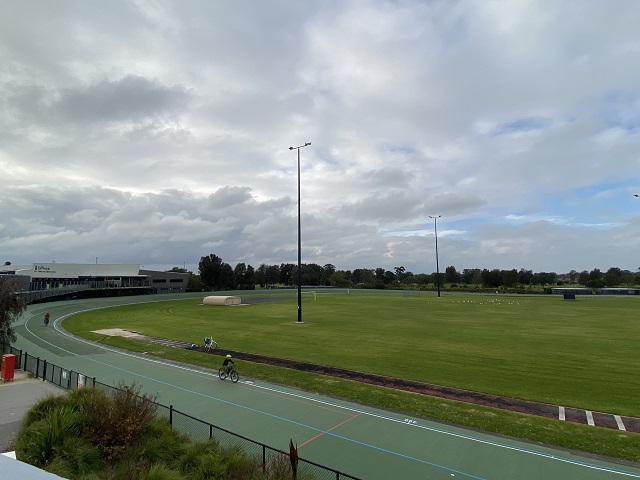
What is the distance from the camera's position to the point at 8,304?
24.4 meters

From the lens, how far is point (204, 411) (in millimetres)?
16062

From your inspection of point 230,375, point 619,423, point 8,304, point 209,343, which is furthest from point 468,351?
point 8,304

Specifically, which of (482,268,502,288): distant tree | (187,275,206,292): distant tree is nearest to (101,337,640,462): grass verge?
(187,275,206,292): distant tree

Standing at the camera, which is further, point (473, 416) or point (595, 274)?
point (595, 274)

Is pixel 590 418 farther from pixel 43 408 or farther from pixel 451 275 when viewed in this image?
pixel 451 275

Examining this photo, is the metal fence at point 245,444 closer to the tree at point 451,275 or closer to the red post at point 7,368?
the red post at point 7,368

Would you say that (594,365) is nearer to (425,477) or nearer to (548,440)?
(548,440)

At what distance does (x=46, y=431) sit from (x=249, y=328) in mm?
29640

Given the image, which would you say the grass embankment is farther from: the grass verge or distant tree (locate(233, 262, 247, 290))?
distant tree (locate(233, 262, 247, 290))

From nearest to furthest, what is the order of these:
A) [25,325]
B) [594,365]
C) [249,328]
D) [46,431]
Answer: [46,431] < [594,365] < [249,328] < [25,325]

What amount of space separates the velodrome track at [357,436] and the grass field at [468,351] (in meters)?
1.29

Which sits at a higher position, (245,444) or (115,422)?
(115,422)

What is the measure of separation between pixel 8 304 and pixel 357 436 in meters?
23.5

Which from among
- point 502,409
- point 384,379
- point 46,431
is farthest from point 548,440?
point 46,431
